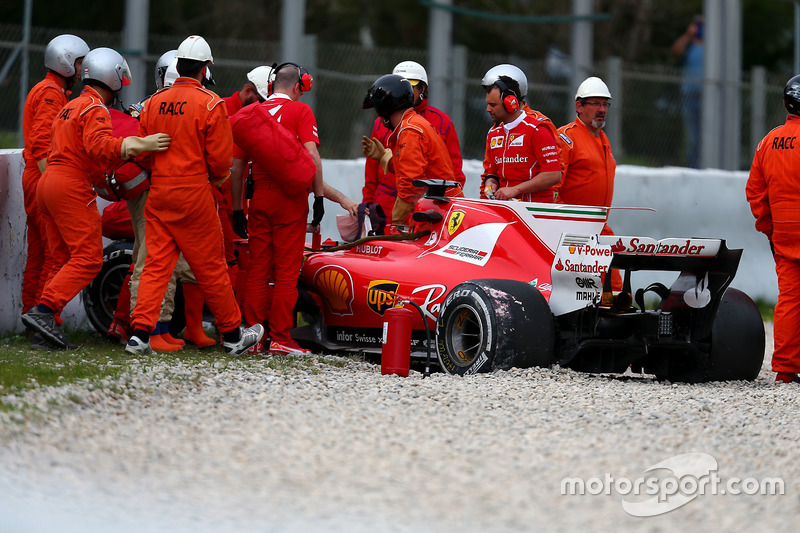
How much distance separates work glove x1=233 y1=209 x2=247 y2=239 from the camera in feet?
28.1

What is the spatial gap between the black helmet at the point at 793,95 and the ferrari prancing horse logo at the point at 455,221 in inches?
90.5

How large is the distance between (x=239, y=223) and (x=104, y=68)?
4.45 feet

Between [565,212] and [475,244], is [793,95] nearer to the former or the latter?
[565,212]

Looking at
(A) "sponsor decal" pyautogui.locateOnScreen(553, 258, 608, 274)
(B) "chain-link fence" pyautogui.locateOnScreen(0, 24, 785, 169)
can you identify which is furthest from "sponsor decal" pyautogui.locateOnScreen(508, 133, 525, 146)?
(B) "chain-link fence" pyautogui.locateOnScreen(0, 24, 785, 169)

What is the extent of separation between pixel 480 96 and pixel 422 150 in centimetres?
654

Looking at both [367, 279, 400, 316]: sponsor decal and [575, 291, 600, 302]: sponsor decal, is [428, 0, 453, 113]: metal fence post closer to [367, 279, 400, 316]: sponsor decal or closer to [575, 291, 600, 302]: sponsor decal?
[367, 279, 400, 316]: sponsor decal

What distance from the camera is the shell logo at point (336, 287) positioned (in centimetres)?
861

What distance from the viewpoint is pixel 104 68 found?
8391 millimetres

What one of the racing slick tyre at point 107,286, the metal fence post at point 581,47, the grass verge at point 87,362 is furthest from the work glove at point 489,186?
the metal fence post at point 581,47

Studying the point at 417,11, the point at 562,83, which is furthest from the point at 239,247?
the point at 417,11

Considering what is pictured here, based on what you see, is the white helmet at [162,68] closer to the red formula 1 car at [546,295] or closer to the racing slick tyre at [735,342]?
the red formula 1 car at [546,295]

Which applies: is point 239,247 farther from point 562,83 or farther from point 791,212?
point 562,83

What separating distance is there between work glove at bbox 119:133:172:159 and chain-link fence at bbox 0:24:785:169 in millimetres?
4794

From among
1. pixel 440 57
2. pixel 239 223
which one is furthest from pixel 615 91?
pixel 239 223
